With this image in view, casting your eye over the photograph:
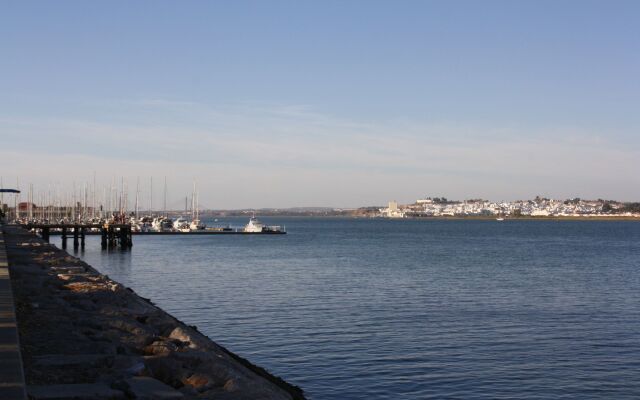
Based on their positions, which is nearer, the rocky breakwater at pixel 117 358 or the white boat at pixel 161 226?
the rocky breakwater at pixel 117 358

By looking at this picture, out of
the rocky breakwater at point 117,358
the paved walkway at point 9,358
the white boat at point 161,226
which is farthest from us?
the white boat at point 161,226

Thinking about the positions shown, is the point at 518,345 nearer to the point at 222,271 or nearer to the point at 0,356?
the point at 0,356

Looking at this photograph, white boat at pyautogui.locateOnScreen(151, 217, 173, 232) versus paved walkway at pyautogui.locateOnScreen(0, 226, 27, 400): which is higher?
paved walkway at pyautogui.locateOnScreen(0, 226, 27, 400)

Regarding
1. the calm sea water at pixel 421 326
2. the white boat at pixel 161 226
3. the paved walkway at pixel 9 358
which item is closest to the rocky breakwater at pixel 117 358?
the paved walkway at pixel 9 358

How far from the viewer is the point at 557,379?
1798 centimetres

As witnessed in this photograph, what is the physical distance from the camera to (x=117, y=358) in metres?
11.8

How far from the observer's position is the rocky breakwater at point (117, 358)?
10.2 m

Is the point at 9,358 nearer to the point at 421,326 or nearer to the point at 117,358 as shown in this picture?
the point at 117,358

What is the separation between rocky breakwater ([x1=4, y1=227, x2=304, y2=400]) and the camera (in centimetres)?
1017

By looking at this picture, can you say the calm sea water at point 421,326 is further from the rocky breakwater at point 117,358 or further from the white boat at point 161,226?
the white boat at point 161,226

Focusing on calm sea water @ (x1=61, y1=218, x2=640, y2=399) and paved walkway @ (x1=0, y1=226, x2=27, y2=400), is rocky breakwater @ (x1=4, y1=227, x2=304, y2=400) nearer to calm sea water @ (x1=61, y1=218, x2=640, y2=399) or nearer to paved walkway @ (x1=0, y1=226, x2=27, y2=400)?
paved walkway @ (x1=0, y1=226, x2=27, y2=400)

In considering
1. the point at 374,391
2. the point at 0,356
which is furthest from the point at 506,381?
the point at 0,356

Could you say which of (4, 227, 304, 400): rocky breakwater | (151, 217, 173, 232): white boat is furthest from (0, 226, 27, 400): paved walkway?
(151, 217, 173, 232): white boat

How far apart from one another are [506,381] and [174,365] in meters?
8.85
